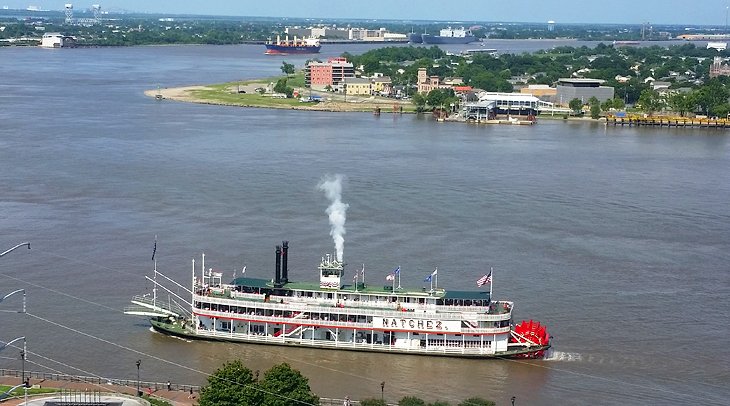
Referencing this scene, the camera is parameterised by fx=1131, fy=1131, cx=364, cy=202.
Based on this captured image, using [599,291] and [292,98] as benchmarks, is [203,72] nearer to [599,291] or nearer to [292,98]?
[292,98]

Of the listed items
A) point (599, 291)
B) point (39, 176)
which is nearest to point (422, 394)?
point (599, 291)

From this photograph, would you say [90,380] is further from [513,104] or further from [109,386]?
[513,104]

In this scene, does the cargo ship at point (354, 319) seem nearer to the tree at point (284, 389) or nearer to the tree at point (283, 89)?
the tree at point (284, 389)

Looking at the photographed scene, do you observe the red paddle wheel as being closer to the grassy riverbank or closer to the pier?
the pier

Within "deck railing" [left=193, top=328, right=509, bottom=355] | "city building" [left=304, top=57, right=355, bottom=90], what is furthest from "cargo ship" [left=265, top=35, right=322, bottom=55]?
"deck railing" [left=193, top=328, right=509, bottom=355]

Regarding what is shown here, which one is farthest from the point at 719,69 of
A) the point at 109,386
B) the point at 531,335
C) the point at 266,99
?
the point at 109,386
